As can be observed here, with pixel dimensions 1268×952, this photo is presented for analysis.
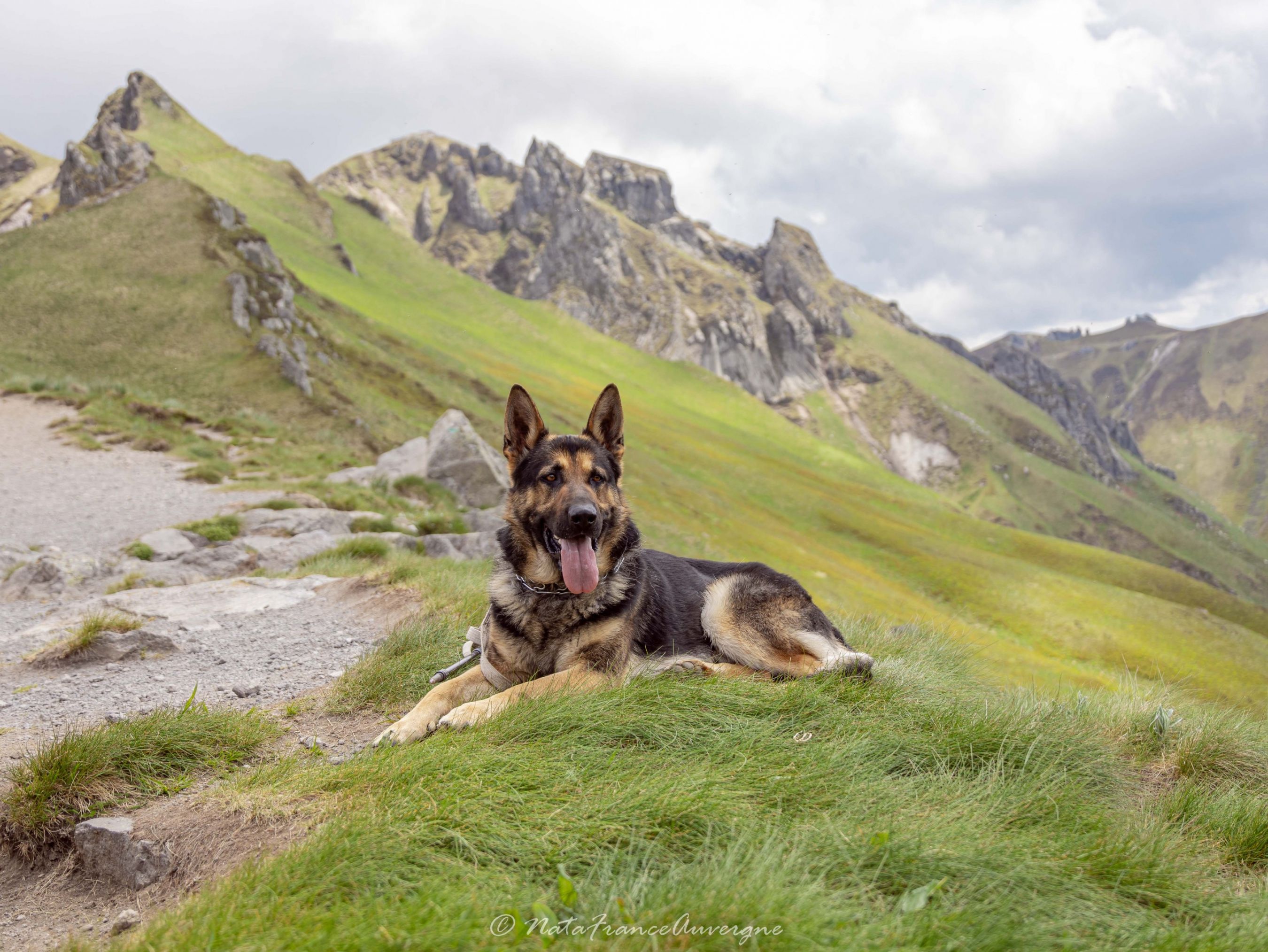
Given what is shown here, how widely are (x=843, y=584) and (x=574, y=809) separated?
41.4 meters

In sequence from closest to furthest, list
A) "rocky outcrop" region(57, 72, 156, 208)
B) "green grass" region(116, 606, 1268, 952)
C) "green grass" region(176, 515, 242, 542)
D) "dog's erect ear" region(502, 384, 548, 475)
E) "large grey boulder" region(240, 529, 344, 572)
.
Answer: "green grass" region(116, 606, 1268, 952) → "dog's erect ear" region(502, 384, 548, 475) → "large grey boulder" region(240, 529, 344, 572) → "green grass" region(176, 515, 242, 542) → "rocky outcrop" region(57, 72, 156, 208)

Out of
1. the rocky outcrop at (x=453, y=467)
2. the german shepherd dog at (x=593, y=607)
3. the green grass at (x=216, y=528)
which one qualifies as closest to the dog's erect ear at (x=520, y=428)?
the german shepherd dog at (x=593, y=607)

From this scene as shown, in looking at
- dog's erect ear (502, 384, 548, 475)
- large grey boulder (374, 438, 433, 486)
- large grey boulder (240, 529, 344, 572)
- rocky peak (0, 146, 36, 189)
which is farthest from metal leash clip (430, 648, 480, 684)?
rocky peak (0, 146, 36, 189)

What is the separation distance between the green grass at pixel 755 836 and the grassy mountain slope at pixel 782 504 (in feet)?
22.0

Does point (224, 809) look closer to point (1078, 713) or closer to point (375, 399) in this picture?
point (1078, 713)

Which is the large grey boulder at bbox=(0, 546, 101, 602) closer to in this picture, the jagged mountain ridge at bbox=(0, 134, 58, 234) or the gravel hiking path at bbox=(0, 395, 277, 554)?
the gravel hiking path at bbox=(0, 395, 277, 554)

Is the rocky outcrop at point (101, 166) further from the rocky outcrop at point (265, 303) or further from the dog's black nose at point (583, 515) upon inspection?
the dog's black nose at point (583, 515)

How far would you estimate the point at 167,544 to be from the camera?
44.4ft

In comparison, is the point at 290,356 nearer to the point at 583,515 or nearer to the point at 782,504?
the point at 583,515

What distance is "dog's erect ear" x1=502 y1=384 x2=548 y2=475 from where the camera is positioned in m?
6.05

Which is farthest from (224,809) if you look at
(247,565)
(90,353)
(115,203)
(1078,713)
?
(115,203)

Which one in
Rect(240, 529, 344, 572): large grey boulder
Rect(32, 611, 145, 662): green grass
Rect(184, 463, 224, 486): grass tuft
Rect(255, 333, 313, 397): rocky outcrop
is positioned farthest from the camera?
Rect(255, 333, 313, 397): rocky outcrop

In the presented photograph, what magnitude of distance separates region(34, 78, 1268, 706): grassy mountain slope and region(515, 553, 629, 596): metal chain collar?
696cm

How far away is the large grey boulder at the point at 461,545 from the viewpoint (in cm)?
1526
